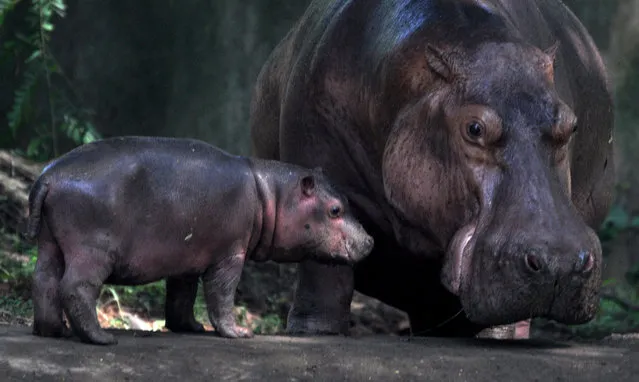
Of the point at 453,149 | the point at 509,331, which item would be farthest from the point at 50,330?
the point at 509,331

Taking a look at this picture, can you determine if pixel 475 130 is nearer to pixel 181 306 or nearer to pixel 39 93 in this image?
pixel 181 306

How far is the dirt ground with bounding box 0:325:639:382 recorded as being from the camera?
3969mm

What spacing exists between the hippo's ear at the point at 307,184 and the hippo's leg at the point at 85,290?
103cm

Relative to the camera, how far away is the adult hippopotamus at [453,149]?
4652 mm

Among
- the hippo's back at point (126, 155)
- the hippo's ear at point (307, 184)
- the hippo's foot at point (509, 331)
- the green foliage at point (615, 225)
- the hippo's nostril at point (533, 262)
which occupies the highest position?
the hippo's back at point (126, 155)

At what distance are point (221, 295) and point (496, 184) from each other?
3.98ft

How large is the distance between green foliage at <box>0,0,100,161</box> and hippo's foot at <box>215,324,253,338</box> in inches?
158

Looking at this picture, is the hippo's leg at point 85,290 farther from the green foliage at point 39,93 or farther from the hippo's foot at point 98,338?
the green foliage at point 39,93

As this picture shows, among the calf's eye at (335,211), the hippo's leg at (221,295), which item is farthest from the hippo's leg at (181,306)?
the calf's eye at (335,211)

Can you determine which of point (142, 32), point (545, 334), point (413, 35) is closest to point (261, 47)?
point (142, 32)

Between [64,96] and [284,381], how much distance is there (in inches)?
223

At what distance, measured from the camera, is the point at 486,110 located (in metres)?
4.91

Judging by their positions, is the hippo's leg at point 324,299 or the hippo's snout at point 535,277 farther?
the hippo's leg at point 324,299

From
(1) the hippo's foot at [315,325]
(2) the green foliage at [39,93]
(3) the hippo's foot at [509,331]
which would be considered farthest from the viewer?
(2) the green foliage at [39,93]
